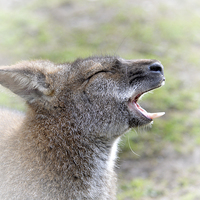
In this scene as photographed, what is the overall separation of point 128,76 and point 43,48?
218 inches

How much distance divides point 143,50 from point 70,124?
5.34m

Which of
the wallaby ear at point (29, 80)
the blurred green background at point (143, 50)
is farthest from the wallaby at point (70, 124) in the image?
the blurred green background at point (143, 50)

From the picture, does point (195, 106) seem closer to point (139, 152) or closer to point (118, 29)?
point (139, 152)

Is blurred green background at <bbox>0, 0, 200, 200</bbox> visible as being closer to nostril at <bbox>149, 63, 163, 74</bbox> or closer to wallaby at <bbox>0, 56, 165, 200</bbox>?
wallaby at <bbox>0, 56, 165, 200</bbox>

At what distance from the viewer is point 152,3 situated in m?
10.4

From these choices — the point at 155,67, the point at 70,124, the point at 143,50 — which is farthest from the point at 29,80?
the point at 143,50

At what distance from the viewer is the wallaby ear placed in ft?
9.32

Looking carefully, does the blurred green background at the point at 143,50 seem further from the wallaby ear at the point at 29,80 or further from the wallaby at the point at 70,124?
the wallaby at the point at 70,124

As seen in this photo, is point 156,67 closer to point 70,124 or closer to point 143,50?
point 70,124

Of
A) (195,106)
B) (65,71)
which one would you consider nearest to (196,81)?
(195,106)

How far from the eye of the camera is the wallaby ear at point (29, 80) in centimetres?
284

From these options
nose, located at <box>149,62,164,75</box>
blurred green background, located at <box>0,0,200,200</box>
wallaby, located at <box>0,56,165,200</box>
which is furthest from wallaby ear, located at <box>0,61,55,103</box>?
nose, located at <box>149,62,164,75</box>

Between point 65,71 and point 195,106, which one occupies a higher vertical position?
point 195,106

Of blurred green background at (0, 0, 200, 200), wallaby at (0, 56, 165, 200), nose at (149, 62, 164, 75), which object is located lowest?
wallaby at (0, 56, 165, 200)
